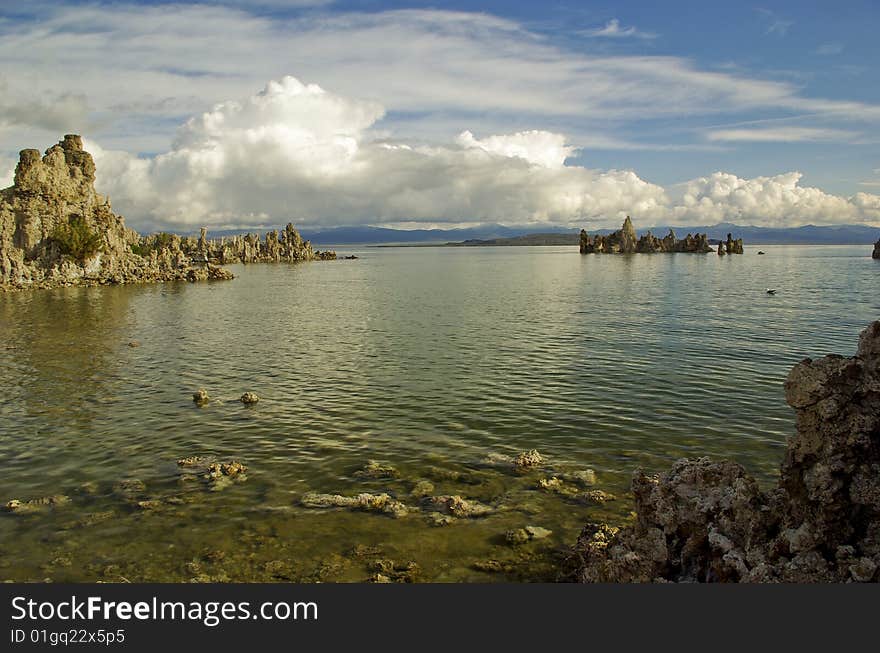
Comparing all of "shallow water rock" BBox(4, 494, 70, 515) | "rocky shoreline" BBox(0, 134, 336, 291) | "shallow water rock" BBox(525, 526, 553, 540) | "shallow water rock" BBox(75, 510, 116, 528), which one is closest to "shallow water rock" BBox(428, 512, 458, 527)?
"shallow water rock" BBox(525, 526, 553, 540)

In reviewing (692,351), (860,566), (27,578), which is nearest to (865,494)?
(860,566)

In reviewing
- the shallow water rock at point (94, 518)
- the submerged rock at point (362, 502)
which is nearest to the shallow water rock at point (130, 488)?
the shallow water rock at point (94, 518)

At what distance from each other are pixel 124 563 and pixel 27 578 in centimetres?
216

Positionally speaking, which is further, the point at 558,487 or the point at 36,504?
the point at 558,487

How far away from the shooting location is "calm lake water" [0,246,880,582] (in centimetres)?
1628

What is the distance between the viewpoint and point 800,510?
37.0 ft

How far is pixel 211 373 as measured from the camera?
3931 cm

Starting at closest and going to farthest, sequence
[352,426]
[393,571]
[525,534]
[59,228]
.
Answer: [393,571]
[525,534]
[352,426]
[59,228]

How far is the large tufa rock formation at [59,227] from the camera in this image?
359 feet

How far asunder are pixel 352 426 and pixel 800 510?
19.7 metres

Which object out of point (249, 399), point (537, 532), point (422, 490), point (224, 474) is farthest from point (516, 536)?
point (249, 399)

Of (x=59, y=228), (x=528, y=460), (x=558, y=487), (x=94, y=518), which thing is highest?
(x=59, y=228)

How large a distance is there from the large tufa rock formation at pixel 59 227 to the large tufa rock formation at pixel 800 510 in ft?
388

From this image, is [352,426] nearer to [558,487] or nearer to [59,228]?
[558,487]
